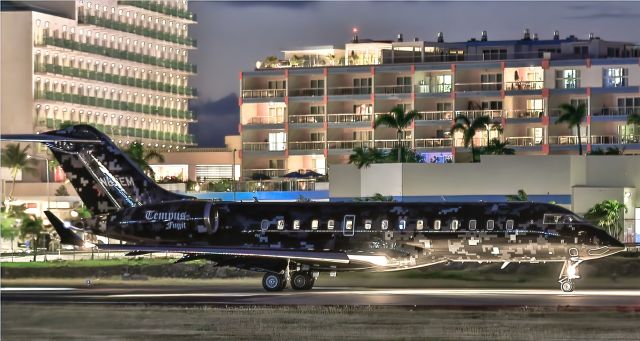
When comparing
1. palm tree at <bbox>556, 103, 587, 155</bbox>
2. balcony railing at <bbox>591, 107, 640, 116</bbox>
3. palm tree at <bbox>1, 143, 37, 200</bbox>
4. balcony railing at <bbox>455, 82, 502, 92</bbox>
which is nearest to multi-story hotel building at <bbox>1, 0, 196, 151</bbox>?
palm tree at <bbox>1, 143, 37, 200</bbox>

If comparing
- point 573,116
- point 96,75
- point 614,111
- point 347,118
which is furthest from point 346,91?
point 96,75

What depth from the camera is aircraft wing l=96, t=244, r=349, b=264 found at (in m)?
64.6

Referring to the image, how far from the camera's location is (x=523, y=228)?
213 ft

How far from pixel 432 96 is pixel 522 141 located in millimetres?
9500

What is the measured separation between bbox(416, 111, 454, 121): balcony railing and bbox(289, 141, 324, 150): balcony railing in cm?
1098

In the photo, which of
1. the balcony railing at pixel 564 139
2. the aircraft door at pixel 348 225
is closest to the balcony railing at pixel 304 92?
the balcony railing at pixel 564 139

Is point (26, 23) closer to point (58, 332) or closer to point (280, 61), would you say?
point (280, 61)

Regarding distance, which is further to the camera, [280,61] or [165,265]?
[280,61]

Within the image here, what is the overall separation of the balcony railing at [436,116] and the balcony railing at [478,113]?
1076mm

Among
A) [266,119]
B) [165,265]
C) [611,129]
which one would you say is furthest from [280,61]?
[165,265]

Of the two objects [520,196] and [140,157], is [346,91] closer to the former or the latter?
[140,157]

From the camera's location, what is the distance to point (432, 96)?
165 m

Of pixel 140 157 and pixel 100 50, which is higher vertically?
pixel 100 50

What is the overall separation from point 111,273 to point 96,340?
1362 inches
